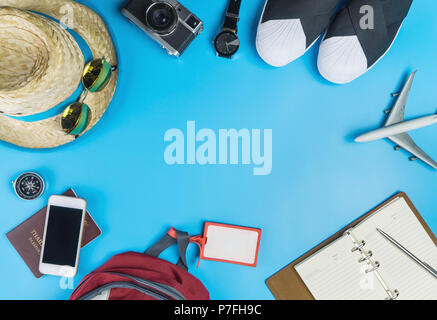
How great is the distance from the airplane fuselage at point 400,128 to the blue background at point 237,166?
0.13 feet

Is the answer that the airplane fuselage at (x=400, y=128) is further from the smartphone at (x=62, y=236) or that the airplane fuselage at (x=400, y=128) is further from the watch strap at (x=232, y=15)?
the smartphone at (x=62, y=236)

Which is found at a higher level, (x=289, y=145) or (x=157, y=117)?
(x=157, y=117)

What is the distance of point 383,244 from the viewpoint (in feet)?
2.38

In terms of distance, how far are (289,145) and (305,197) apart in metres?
0.13

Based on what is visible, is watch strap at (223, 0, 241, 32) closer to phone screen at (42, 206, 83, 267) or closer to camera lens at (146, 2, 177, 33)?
camera lens at (146, 2, 177, 33)

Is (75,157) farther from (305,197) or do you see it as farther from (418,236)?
(418,236)

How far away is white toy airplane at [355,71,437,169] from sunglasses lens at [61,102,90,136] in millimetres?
597

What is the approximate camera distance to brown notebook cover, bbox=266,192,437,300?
0.73 metres

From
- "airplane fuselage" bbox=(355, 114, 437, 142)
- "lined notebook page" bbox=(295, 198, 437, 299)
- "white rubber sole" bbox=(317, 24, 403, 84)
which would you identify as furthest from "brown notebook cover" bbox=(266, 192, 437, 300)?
"white rubber sole" bbox=(317, 24, 403, 84)

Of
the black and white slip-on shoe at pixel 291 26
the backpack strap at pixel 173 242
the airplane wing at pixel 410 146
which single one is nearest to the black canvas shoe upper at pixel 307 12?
the black and white slip-on shoe at pixel 291 26

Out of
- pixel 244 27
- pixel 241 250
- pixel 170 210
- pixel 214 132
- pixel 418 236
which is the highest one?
pixel 244 27

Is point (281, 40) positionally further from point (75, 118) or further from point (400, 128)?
point (75, 118)

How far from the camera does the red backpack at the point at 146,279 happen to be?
0.65 meters

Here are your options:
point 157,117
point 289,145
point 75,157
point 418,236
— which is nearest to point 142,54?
point 157,117
